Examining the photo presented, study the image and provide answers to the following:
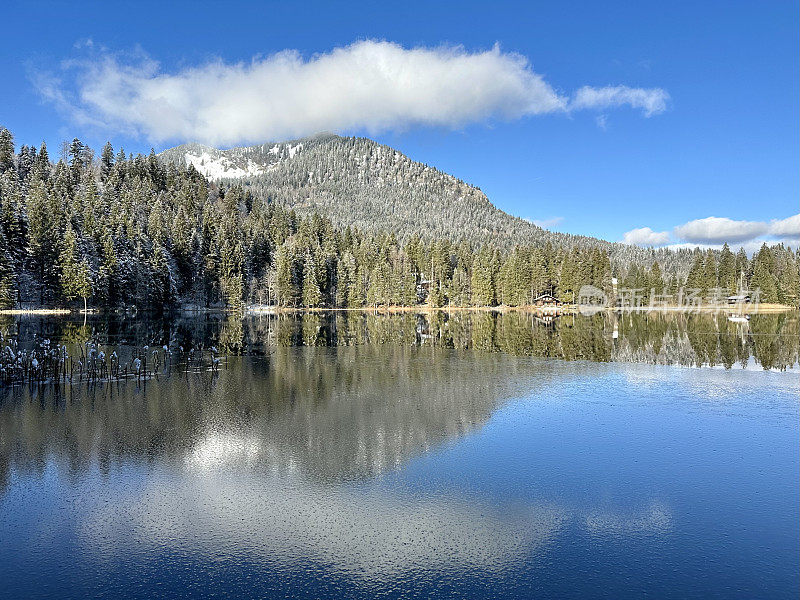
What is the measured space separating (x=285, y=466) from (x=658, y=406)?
17.5 meters

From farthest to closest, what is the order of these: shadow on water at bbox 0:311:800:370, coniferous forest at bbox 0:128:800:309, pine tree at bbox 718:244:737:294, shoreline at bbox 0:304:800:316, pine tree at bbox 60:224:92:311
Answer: pine tree at bbox 718:244:737:294, shoreline at bbox 0:304:800:316, coniferous forest at bbox 0:128:800:309, pine tree at bbox 60:224:92:311, shadow on water at bbox 0:311:800:370

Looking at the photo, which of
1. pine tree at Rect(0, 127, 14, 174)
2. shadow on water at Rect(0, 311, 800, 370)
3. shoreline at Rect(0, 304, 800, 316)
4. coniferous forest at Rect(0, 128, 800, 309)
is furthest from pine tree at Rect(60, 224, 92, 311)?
pine tree at Rect(0, 127, 14, 174)

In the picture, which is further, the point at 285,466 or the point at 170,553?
the point at 285,466

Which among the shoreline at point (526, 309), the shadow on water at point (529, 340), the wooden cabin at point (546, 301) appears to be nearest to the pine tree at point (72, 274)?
the shoreline at point (526, 309)

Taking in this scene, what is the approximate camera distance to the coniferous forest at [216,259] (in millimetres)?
89000

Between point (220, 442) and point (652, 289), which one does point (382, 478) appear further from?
point (652, 289)

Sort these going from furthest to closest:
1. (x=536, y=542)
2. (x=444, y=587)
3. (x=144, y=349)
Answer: (x=144, y=349) → (x=536, y=542) → (x=444, y=587)

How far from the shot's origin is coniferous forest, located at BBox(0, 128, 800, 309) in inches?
3504

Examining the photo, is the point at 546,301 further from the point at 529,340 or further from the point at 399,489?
the point at 399,489

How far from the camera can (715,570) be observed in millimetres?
10453

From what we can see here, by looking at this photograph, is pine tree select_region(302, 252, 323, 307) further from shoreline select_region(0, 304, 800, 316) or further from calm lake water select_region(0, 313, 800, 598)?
calm lake water select_region(0, 313, 800, 598)

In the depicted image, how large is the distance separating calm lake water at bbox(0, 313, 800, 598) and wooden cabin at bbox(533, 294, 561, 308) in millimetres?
105619

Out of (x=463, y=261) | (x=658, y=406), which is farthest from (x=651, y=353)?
(x=463, y=261)

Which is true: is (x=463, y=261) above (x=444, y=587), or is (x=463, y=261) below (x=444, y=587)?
above
